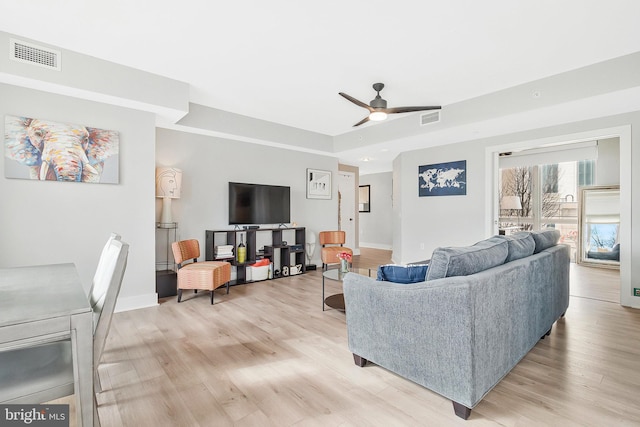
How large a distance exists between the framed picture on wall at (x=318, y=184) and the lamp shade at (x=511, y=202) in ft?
14.3

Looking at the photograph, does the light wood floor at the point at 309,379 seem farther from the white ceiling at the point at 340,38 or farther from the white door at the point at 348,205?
the white door at the point at 348,205

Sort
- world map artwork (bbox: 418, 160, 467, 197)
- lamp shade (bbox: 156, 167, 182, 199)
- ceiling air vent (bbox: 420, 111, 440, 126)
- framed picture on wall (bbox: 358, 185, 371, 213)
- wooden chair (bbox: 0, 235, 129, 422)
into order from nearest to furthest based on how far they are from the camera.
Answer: wooden chair (bbox: 0, 235, 129, 422) → lamp shade (bbox: 156, 167, 182, 199) → ceiling air vent (bbox: 420, 111, 440, 126) → world map artwork (bbox: 418, 160, 467, 197) → framed picture on wall (bbox: 358, 185, 371, 213)

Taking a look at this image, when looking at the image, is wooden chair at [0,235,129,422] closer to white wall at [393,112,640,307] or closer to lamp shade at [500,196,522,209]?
white wall at [393,112,640,307]

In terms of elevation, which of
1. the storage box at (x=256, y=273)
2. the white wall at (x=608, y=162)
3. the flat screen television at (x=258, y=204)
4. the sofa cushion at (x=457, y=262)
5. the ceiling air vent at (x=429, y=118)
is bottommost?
the storage box at (x=256, y=273)

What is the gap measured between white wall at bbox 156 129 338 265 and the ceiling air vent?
2.26 m

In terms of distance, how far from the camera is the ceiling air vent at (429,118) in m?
4.31

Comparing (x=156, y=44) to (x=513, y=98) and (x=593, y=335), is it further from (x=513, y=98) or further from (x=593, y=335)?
(x=593, y=335)

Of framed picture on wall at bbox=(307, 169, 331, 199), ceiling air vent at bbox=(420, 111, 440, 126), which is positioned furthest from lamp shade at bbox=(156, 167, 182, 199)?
ceiling air vent at bbox=(420, 111, 440, 126)

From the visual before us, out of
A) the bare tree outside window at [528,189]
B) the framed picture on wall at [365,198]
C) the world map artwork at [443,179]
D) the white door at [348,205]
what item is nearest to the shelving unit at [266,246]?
the white door at [348,205]

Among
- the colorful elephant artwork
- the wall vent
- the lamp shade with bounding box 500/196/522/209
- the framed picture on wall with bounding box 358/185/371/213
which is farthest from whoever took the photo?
the framed picture on wall with bounding box 358/185/371/213

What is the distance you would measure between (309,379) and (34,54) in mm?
3572

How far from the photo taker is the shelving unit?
4.55 metres

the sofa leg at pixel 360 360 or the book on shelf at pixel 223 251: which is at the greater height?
the book on shelf at pixel 223 251

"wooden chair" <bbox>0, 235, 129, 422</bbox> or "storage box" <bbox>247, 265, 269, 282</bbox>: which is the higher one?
"wooden chair" <bbox>0, 235, 129, 422</bbox>
